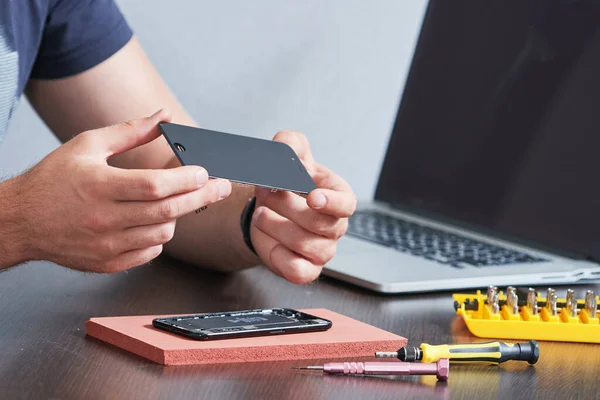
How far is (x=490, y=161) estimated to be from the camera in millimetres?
1300

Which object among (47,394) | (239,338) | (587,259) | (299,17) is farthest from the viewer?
(299,17)

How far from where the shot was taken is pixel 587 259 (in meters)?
1.14

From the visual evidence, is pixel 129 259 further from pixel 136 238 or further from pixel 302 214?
pixel 302 214

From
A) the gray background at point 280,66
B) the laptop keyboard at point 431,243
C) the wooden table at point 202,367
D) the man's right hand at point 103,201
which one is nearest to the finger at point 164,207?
the man's right hand at point 103,201

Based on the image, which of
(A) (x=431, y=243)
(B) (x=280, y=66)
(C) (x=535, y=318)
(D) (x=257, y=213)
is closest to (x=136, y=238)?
(D) (x=257, y=213)

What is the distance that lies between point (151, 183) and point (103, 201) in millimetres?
56

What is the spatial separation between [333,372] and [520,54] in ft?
2.53

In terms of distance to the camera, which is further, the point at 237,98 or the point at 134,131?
the point at 237,98

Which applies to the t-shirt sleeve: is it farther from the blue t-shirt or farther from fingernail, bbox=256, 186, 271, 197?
fingernail, bbox=256, 186, 271, 197

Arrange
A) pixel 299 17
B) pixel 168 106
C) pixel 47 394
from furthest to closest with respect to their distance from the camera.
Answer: pixel 299 17, pixel 168 106, pixel 47 394

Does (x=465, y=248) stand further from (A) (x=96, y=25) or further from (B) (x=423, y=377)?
(A) (x=96, y=25)

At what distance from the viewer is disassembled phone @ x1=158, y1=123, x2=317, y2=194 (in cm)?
76

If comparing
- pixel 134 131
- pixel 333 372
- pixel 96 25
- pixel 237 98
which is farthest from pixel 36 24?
pixel 333 372

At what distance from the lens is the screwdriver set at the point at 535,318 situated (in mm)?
791
